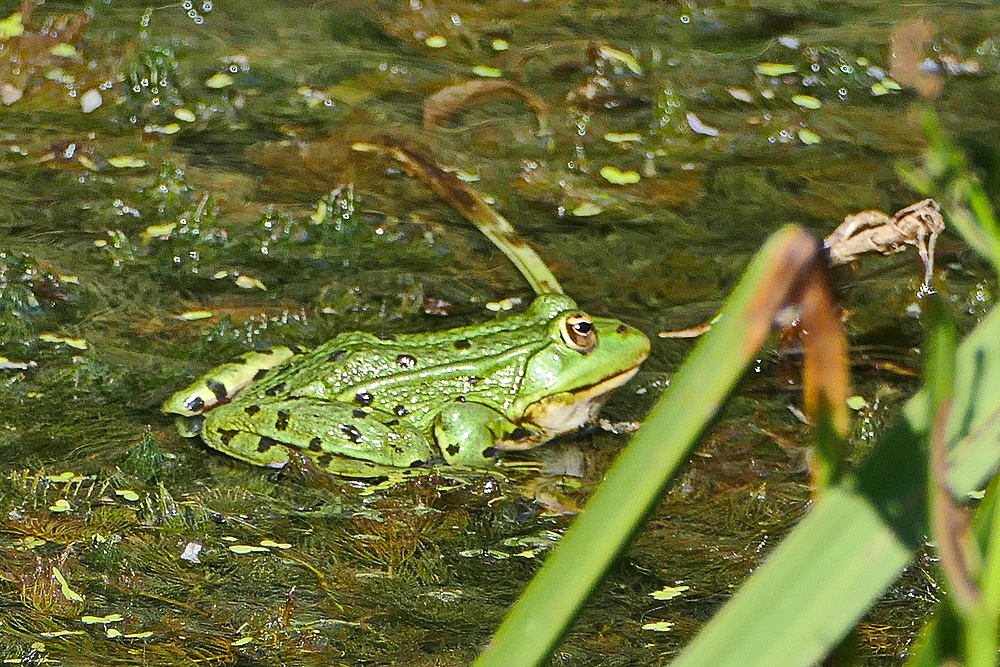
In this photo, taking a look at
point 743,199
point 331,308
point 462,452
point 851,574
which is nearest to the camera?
point 851,574

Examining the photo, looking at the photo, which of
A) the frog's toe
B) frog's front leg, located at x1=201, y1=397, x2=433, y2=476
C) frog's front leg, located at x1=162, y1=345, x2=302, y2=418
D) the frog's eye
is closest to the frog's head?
the frog's eye

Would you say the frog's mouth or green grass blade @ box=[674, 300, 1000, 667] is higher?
green grass blade @ box=[674, 300, 1000, 667]

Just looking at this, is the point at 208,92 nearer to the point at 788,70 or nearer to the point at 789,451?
the point at 788,70

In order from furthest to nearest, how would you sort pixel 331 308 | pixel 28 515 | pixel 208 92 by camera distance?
1. pixel 208 92
2. pixel 331 308
3. pixel 28 515

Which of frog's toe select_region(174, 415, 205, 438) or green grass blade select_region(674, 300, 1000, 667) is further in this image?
frog's toe select_region(174, 415, 205, 438)

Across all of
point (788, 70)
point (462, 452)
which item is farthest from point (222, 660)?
point (788, 70)

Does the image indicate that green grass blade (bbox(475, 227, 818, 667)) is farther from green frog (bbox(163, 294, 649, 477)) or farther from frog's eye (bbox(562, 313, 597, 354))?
frog's eye (bbox(562, 313, 597, 354))

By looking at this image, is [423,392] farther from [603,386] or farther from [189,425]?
[189,425]

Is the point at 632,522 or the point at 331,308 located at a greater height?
the point at 632,522

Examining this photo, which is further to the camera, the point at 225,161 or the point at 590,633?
the point at 225,161
